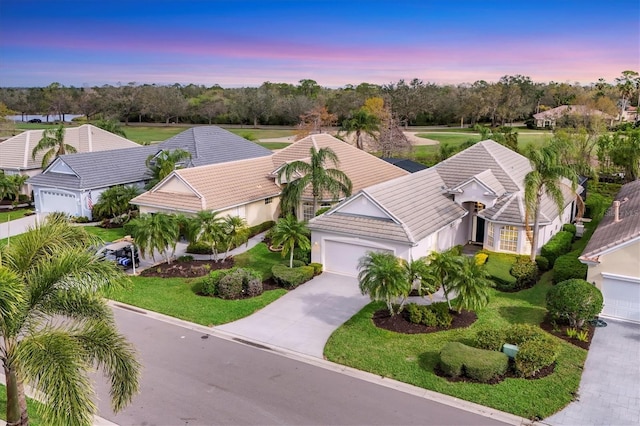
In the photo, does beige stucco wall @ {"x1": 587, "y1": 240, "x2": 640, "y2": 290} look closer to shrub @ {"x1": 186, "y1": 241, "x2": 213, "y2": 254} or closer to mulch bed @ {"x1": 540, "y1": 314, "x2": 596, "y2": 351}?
mulch bed @ {"x1": 540, "y1": 314, "x2": 596, "y2": 351}

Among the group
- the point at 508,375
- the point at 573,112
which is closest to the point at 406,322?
the point at 508,375

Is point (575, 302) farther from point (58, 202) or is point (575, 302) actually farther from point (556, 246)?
point (58, 202)

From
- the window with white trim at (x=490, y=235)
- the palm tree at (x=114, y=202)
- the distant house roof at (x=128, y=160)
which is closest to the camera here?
the window with white trim at (x=490, y=235)

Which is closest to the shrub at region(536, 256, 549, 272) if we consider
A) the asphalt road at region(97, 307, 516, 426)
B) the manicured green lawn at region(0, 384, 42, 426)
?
the asphalt road at region(97, 307, 516, 426)

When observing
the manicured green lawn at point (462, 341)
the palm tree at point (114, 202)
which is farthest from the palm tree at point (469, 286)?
the palm tree at point (114, 202)

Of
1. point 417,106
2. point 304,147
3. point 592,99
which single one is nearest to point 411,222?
point 304,147

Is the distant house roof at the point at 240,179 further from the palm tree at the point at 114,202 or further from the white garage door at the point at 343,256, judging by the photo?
the white garage door at the point at 343,256
